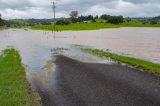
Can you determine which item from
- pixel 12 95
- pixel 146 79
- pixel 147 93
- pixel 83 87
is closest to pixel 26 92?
pixel 12 95

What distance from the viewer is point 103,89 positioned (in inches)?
656

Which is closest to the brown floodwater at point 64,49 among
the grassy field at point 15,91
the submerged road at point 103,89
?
the grassy field at point 15,91

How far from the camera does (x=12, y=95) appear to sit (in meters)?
15.4

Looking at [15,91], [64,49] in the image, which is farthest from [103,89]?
[64,49]

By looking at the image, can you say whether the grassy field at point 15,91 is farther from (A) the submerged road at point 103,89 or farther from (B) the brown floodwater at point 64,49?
(B) the brown floodwater at point 64,49

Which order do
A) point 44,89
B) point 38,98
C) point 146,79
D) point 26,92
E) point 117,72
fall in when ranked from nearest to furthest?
1. point 38,98
2. point 26,92
3. point 44,89
4. point 146,79
5. point 117,72

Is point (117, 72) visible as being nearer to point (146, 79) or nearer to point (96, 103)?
point (146, 79)

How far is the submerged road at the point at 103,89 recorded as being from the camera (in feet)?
46.4

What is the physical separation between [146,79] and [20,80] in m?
8.52

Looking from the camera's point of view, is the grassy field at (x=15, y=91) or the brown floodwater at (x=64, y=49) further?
the brown floodwater at (x=64, y=49)

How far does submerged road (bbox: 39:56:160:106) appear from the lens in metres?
14.1

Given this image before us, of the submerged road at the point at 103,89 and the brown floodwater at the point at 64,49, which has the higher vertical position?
the submerged road at the point at 103,89

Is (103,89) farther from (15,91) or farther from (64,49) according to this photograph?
(64,49)

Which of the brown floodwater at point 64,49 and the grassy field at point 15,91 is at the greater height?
the grassy field at point 15,91
